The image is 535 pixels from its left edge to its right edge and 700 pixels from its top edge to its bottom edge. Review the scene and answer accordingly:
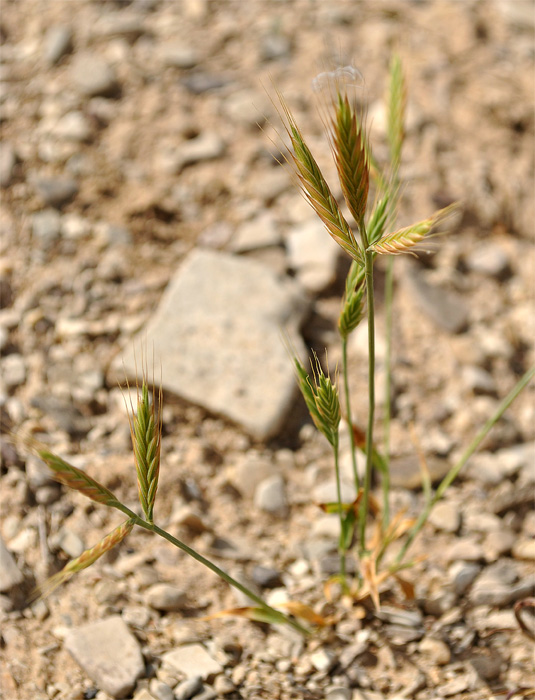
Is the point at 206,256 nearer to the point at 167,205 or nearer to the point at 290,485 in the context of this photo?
the point at 167,205

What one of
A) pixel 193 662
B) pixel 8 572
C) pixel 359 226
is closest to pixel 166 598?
pixel 193 662

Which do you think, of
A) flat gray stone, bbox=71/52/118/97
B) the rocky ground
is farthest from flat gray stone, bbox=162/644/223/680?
flat gray stone, bbox=71/52/118/97

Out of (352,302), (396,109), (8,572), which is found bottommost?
(8,572)

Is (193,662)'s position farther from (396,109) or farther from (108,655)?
(396,109)

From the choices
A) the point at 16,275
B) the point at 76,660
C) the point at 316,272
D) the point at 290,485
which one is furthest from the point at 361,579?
the point at 16,275

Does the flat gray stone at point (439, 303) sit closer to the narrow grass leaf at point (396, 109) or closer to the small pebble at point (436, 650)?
→ the narrow grass leaf at point (396, 109)

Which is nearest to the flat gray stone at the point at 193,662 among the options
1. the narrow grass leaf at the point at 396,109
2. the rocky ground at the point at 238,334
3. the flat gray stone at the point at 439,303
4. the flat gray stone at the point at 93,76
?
the rocky ground at the point at 238,334

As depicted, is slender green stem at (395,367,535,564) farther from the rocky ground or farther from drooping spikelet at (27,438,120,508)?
drooping spikelet at (27,438,120,508)
